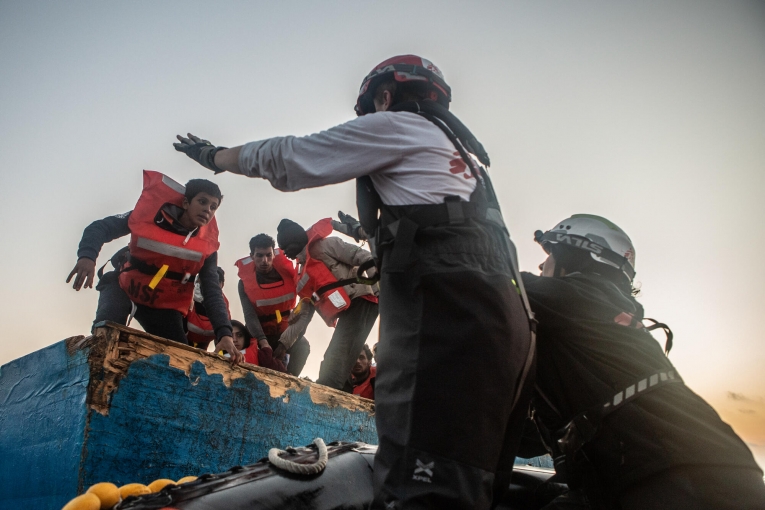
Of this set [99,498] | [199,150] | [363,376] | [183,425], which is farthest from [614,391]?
[363,376]

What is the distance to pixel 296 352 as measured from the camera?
21.6ft

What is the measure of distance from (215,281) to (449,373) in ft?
11.6

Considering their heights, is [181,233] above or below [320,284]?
above

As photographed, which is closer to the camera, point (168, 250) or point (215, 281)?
point (168, 250)

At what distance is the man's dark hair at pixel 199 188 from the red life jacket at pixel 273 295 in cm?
212

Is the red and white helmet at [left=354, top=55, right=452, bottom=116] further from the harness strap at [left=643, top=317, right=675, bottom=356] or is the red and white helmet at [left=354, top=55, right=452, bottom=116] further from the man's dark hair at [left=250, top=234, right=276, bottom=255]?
the man's dark hair at [left=250, top=234, right=276, bottom=255]

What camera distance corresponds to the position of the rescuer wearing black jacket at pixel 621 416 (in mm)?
1626

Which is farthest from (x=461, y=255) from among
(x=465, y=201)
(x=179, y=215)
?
(x=179, y=215)

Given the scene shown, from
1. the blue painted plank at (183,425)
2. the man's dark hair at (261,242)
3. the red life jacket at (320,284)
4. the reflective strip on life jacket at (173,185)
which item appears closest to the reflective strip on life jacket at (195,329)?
the man's dark hair at (261,242)

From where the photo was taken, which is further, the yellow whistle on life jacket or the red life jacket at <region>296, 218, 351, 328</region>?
the red life jacket at <region>296, 218, 351, 328</region>

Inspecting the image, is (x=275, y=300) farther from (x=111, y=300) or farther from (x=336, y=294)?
(x=111, y=300)

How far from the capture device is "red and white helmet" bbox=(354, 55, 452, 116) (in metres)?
2.15

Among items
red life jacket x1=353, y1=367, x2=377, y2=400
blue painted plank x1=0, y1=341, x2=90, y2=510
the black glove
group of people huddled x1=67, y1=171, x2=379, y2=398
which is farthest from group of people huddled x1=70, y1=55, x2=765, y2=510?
red life jacket x1=353, y1=367, x2=377, y2=400

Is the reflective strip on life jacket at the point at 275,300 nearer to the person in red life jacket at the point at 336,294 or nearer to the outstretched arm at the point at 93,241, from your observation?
the person in red life jacket at the point at 336,294
